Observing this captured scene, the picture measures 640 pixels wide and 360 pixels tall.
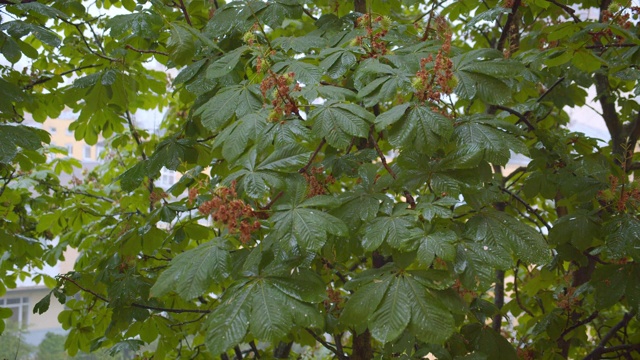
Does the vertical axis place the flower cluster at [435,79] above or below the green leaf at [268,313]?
above

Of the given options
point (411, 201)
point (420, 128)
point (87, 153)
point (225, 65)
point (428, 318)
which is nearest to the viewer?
point (428, 318)

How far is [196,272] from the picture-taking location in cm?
97

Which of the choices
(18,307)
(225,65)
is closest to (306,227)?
(225,65)

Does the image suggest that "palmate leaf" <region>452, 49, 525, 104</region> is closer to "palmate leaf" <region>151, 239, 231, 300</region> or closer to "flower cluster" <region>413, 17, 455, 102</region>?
"flower cluster" <region>413, 17, 455, 102</region>

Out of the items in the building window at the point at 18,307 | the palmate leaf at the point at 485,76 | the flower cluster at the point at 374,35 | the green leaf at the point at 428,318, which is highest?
the building window at the point at 18,307

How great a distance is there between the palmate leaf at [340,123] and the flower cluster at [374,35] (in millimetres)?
183

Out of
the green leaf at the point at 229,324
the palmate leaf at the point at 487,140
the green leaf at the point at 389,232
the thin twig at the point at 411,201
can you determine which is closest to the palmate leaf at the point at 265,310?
the green leaf at the point at 229,324

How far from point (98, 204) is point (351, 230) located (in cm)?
→ 179

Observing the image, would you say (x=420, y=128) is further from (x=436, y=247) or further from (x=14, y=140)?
(x=14, y=140)

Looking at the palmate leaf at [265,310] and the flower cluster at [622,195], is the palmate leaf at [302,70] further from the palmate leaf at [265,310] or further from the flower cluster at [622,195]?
the flower cluster at [622,195]

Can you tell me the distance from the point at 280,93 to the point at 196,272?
325 mm

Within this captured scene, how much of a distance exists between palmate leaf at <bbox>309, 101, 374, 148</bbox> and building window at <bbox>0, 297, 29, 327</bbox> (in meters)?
2.25

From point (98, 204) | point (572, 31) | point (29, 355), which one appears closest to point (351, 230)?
point (572, 31)

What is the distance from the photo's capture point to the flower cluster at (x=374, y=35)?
1.14 m
